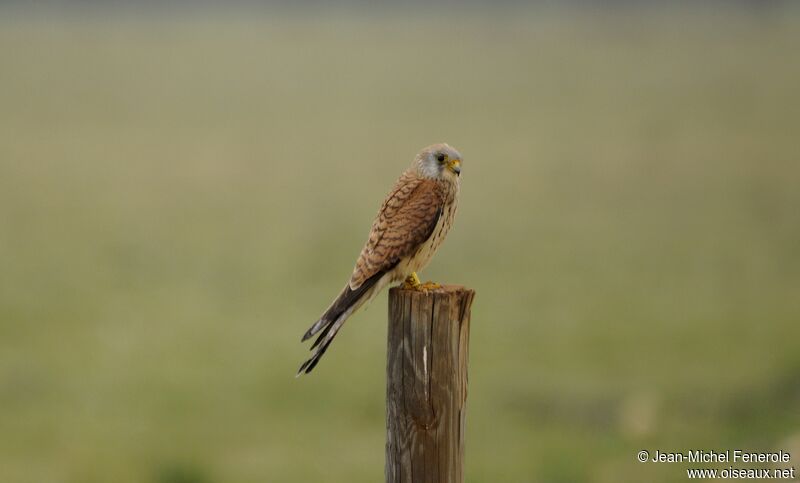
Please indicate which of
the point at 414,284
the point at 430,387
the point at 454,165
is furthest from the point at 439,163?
the point at 430,387

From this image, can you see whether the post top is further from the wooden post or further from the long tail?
the long tail

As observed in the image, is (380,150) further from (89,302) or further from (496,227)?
(89,302)

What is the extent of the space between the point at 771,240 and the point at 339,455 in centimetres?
796

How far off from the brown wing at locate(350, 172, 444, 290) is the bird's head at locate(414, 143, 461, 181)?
0.06 metres

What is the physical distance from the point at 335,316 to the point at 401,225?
58 cm

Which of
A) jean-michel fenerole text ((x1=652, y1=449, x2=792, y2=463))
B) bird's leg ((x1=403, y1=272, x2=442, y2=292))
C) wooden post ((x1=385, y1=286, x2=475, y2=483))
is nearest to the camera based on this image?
wooden post ((x1=385, y1=286, x2=475, y2=483))

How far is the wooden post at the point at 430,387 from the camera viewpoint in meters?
3.28

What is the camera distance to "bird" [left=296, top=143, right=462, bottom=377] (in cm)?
380

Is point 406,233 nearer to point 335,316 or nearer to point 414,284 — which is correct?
point 414,284

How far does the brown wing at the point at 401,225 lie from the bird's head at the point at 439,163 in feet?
0.18

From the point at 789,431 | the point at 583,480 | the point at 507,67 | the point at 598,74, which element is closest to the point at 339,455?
the point at 583,480

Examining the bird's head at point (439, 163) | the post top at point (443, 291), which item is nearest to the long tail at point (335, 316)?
the post top at point (443, 291)

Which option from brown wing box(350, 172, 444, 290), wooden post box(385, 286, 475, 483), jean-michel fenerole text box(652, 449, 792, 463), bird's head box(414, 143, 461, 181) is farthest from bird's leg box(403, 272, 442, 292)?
jean-michel fenerole text box(652, 449, 792, 463)

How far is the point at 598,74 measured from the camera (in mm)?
25891
